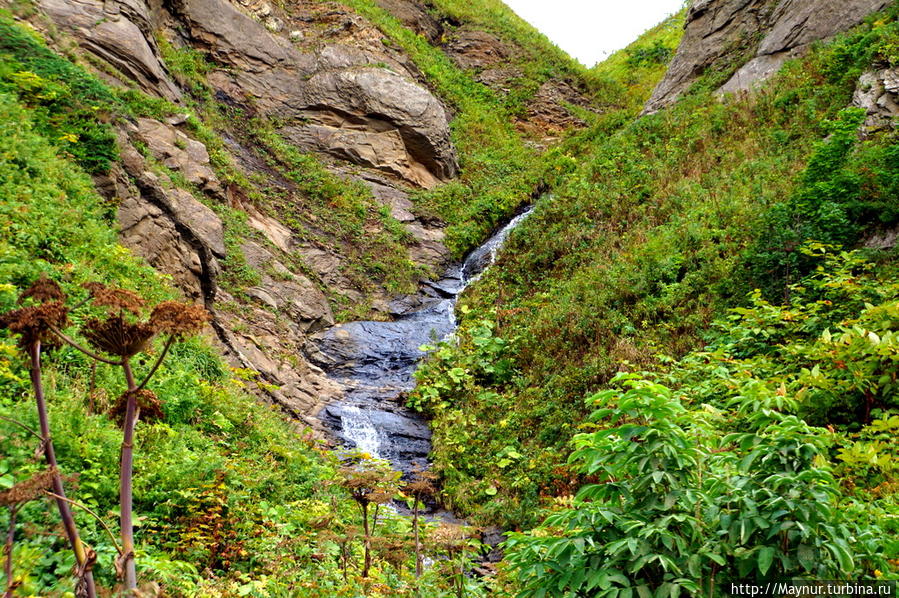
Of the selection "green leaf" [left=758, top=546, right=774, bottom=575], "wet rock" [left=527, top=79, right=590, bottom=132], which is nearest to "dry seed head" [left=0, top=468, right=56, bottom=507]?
"green leaf" [left=758, top=546, right=774, bottom=575]

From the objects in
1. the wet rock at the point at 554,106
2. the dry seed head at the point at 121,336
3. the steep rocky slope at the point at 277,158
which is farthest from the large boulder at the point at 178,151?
the wet rock at the point at 554,106

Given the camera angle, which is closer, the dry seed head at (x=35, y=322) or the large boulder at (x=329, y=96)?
the dry seed head at (x=35, y=322)

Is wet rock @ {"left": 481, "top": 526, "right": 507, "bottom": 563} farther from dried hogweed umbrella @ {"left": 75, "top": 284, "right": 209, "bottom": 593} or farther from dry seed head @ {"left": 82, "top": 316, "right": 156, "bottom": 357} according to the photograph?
dry seed head @ {"left": 82, "top": 316, "right": 156, "bottom": 357}

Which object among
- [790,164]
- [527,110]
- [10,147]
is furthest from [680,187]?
[527,110]

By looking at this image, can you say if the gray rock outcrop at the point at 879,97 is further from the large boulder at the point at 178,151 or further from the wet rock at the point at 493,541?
the large boulder at the point at 178,151

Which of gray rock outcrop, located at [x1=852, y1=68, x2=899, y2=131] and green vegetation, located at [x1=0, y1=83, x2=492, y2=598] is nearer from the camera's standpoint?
green vegetation, located at [x1=0, y1=83, x2=492, y2=598]

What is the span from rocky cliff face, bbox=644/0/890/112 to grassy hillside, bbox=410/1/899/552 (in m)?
1.57

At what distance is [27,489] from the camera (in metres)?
1.84

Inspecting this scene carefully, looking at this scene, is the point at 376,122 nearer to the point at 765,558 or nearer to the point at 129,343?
the point at 129,343

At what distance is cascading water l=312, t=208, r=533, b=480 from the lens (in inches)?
385

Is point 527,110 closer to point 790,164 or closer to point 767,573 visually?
point 790,164

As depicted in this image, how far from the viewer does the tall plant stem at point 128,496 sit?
5.98 ft

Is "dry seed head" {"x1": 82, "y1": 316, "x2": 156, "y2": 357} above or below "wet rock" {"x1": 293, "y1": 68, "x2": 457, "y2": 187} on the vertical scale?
below

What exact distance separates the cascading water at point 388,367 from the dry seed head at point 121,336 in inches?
279
